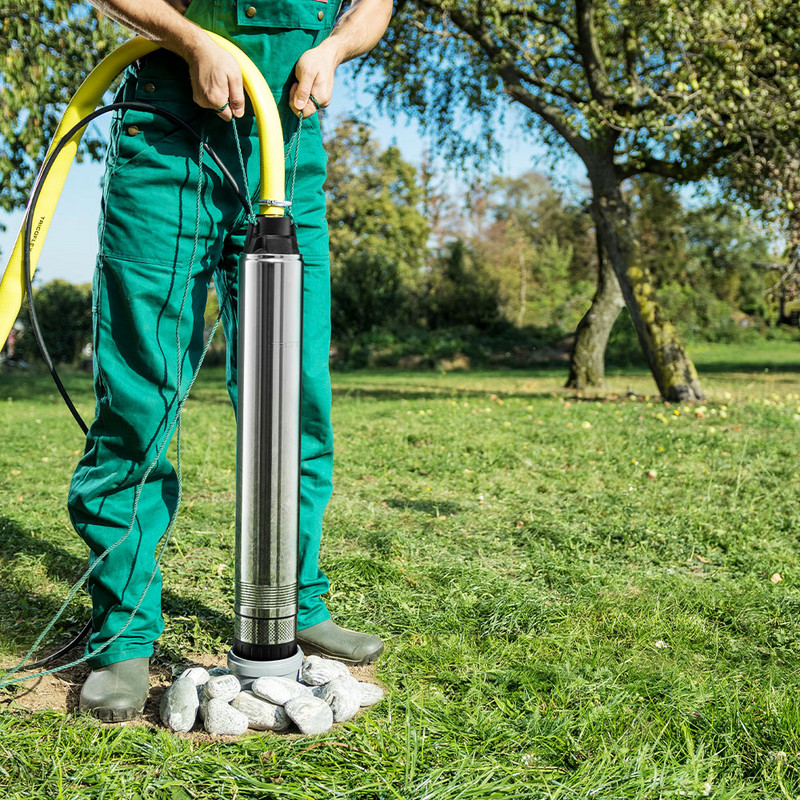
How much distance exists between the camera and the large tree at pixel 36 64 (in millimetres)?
8188

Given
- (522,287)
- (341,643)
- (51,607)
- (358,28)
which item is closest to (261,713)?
(341,643)

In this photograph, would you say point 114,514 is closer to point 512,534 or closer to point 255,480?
point 255,480

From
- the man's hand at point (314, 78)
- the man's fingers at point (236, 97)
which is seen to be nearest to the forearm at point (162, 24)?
the man's fingers at point (236, 97)

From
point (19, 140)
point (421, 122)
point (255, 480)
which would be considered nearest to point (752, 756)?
point (255, 480)

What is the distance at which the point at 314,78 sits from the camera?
192cm

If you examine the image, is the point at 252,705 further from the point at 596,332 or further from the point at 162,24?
the point at 596,332

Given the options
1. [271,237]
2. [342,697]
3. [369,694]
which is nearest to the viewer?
[271,237]

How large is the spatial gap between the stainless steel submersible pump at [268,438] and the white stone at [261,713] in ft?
0.16

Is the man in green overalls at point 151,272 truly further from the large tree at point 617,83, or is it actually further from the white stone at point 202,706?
the large tree at point 617,83

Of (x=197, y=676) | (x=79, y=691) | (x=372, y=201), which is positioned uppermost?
(x=372, y=201)

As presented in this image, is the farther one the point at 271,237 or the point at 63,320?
the point at 63,320

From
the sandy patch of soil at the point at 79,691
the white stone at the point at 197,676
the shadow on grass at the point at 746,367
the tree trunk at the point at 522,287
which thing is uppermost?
the tree trunk at the point at 522,287

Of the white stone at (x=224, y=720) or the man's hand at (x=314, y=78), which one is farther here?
the man's hand at (x=314, y=78)

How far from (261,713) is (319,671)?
22cm
